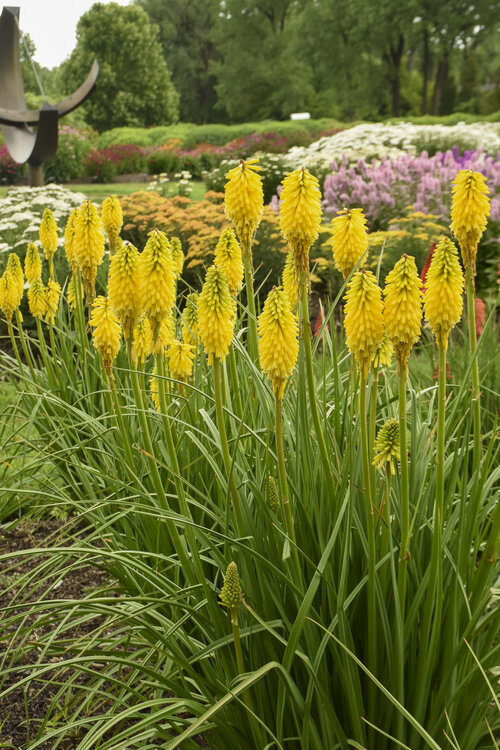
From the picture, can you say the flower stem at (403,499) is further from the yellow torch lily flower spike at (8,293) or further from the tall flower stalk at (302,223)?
the yellow torch lily flower spike at (8,293)

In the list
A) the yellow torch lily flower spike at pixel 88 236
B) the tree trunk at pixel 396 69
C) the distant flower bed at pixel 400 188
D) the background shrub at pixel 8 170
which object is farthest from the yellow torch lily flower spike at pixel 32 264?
the tree trunk at pixel 396 69

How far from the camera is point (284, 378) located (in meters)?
1.67

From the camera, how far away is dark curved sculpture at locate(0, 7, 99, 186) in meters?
13.4

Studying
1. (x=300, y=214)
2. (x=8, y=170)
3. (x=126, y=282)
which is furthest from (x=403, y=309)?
(x=8, y=170)

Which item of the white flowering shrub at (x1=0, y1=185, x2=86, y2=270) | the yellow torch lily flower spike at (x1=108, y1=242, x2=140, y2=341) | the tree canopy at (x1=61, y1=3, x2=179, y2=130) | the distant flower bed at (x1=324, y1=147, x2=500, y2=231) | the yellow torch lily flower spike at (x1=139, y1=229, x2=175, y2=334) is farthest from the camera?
the tree canopy at (x1=61, y1=3, x2=179, y2=130)

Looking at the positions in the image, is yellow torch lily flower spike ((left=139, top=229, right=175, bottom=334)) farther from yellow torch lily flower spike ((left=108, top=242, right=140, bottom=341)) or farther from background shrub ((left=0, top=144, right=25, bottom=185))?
background shrub ((left=0, top=144, right=25, bottom=185))

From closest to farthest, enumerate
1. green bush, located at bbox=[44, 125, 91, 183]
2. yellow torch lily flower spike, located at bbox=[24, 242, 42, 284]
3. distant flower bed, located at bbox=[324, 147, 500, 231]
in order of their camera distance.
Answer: yellow torch lily flower spike, located at bbox=[24, 242, 42, 284], distant flower bed, located at bbox=[324, 147, 500, 231], green bush, located at bbox=[44, 125, 91, 183]

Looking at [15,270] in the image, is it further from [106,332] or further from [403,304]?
[403,304]

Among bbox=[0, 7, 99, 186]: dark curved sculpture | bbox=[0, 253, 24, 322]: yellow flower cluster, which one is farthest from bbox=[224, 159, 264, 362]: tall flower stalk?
bbox=[0, 7, 99, 186]: dark curved sculpture

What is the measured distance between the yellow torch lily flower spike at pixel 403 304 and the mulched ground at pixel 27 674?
1.06 metres

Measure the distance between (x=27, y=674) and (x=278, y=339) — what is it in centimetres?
203

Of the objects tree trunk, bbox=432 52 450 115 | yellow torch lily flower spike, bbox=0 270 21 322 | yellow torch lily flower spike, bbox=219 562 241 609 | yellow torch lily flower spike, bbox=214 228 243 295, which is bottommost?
yellow torch lily flower spike, bbox=219 562 241 609

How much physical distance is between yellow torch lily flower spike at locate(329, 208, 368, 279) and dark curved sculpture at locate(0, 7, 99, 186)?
12514mm

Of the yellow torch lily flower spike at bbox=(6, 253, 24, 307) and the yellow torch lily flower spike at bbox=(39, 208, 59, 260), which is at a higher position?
the yellow torch lily flower spike at bbox=(39, 208, 59, 260)
